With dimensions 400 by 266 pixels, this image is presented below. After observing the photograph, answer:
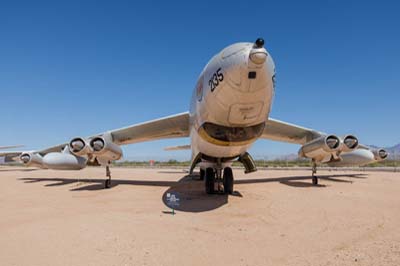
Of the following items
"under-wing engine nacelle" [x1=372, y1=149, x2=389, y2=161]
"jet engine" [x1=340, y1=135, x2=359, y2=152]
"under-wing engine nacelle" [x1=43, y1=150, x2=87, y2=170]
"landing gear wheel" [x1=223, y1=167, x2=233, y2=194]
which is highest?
"jet engine" [x1=340, y1=135, x2=359, y2=152]

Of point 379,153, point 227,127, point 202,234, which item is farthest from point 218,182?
point 379,153

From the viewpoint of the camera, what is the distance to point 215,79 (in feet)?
24.0

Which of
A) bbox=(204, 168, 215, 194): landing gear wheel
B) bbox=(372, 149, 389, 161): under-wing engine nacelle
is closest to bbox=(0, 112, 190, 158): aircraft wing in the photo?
bbox=(204, 168, 215, 194): landing gear wheel

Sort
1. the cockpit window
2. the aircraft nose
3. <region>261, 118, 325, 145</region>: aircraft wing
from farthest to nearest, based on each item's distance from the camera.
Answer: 1. <region>261, 118, 325, 145</region>: aircraft wing
2. the cockpit window
3. the aircraft nose

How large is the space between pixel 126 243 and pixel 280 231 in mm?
3321

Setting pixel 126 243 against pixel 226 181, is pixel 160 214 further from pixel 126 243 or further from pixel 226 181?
pixel 226 181

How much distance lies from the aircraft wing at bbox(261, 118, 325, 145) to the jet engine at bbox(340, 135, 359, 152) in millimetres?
2082

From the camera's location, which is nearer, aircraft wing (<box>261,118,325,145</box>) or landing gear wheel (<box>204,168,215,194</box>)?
landing gear wheel (<box>204,168,215,194</box>)

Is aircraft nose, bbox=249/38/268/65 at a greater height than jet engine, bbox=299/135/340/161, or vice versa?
aircraft nose, bbox=249/38/268/65

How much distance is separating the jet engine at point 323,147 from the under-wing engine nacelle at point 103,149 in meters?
10.9

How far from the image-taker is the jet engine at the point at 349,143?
13.7 m

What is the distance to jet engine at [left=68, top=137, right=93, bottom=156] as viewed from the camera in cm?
1291

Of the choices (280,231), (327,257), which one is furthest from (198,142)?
(327,257)

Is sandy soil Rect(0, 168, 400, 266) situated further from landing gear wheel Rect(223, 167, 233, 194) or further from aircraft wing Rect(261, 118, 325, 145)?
aircraft wing Rect(261, 118, 325, 145)
